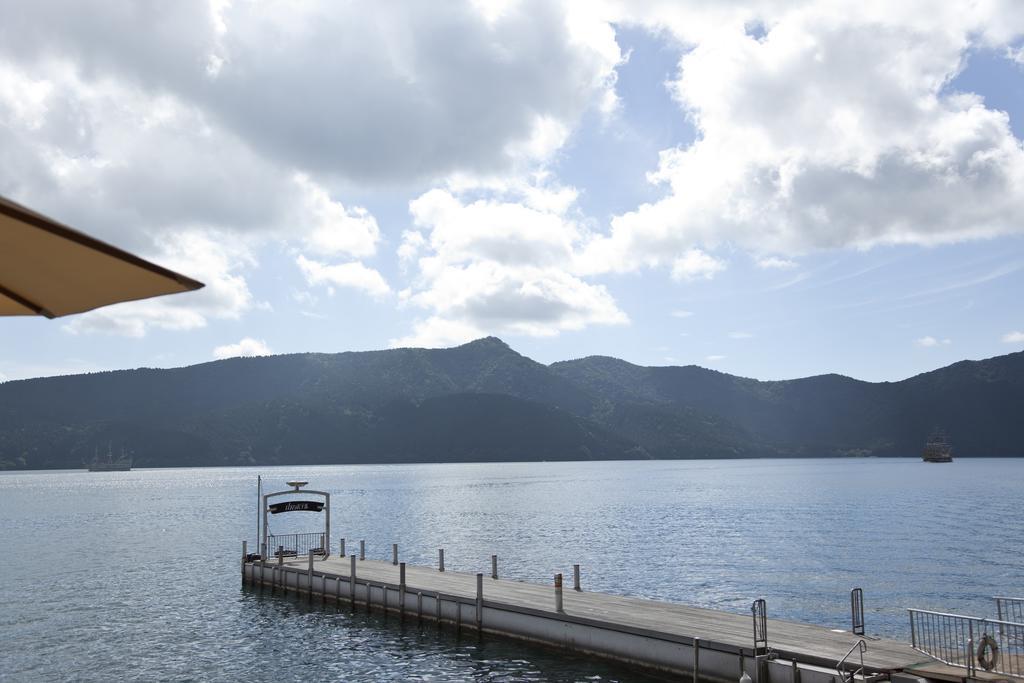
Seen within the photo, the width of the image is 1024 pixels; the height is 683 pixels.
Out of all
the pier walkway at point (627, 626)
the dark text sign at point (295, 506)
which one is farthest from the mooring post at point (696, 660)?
the dark text sign at point (295, 506)

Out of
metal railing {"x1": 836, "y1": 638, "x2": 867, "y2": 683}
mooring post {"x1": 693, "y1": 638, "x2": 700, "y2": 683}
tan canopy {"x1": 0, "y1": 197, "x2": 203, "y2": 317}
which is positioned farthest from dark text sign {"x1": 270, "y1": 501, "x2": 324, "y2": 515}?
tan canopy {"x1": 0, "y1": 197, "x2": 203, "y2": 317}

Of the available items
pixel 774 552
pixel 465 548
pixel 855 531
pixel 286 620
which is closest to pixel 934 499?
pixel 855 531

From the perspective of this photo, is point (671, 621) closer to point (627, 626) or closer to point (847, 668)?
point (627, 626)

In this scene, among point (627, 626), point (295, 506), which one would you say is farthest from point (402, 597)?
point (295, 506)

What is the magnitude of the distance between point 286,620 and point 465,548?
111 feet

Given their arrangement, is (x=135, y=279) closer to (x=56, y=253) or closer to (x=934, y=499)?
(x=56, y=253)

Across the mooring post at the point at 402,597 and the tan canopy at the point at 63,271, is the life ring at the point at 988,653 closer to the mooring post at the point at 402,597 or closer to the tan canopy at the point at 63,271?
the tan canopy at the point at 63,271

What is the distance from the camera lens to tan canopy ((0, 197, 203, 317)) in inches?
192

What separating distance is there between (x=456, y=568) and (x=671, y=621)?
3345 centimetres

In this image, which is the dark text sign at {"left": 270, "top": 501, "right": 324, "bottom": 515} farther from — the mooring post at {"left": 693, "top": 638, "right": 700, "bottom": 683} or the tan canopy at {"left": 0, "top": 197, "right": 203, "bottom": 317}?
the tan canopy at {"left": 0, "top": 197, "right": 203, "bottom": 317}

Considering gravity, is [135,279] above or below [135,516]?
above

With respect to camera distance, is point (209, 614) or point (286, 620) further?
point (209, 614)

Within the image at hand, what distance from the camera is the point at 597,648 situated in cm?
2541

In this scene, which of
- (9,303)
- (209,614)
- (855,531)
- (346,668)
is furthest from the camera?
(855,531)
